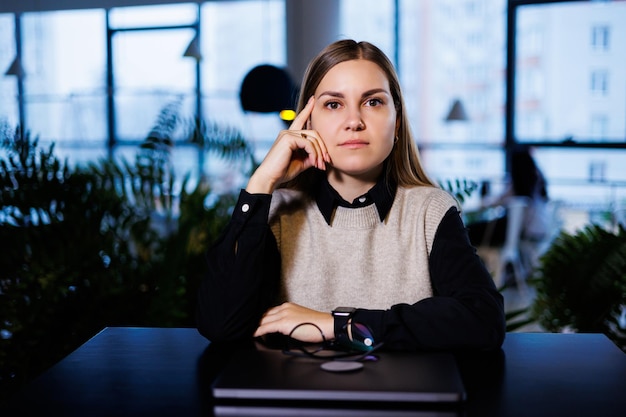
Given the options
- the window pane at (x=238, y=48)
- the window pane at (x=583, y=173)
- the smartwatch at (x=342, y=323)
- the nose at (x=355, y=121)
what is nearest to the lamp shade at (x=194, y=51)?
the window pane at (x=238, y=48)

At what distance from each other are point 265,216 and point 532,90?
639 centimetres

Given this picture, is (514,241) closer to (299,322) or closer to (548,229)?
(548,229)

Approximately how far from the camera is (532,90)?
7.42m

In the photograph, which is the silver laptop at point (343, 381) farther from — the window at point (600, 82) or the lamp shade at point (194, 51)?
the window at point (600, 82)

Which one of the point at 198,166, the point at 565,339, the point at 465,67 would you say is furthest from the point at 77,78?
the point at 565,339

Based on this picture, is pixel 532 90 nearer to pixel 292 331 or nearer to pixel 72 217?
pixel 72 217

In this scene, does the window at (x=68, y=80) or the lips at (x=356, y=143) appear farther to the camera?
the window at (x=68, y=80)

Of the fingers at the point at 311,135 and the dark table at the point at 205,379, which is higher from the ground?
the fingers at the point at 311,135

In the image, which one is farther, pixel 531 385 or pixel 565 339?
pixel 565 339

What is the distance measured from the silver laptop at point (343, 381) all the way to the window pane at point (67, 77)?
788cm

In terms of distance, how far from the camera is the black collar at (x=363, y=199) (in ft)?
5.62

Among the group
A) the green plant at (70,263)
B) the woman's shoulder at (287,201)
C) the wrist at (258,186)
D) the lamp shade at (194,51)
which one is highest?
the lamp shade at (194,51)

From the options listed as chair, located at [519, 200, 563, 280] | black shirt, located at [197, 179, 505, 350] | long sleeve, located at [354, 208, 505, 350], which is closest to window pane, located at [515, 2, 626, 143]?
chair, located at [519, 200, 563, 280]

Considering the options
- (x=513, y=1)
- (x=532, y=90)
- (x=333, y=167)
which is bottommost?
(x=333, y=167)
